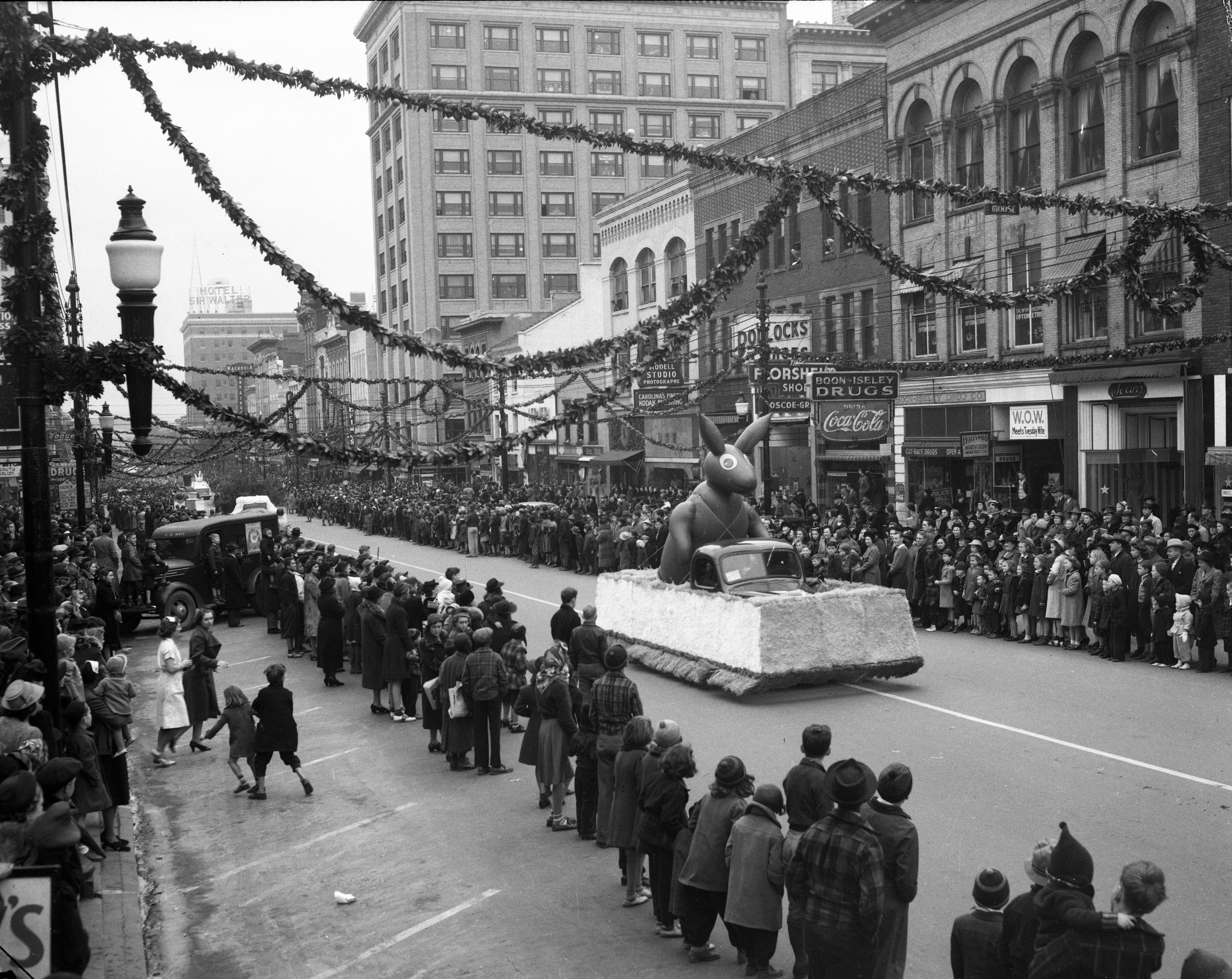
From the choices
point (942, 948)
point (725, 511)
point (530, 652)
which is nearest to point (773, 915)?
point (942, 948)

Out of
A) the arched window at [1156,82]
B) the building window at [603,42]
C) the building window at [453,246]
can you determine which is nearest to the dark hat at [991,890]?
the arched window at [1156,82]

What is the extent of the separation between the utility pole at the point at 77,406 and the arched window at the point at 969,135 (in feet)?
68.8

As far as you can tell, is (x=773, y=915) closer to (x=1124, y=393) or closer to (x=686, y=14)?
(x=1124, y=393)

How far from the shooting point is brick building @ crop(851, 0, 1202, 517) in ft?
88.8

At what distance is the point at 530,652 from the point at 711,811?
509 inches

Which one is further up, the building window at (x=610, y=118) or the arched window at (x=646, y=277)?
the building window at (x=610, y=118)

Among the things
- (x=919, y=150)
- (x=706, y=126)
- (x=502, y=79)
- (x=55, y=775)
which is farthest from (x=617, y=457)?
A: (x=55, y=775)

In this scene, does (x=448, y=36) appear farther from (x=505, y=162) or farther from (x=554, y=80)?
(x=505, y=162)

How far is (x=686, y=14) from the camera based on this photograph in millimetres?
85625

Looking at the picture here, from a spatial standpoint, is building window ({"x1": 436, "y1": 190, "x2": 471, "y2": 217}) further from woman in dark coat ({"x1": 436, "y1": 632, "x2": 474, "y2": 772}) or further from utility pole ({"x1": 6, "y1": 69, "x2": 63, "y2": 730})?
utility pole ({"x1": 6, "y1": 69, "x2": 63, "y2": 730})

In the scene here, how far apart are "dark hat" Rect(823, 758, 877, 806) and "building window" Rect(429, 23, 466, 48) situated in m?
81.7

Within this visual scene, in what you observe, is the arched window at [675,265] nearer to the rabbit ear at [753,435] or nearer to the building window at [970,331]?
the building window at [970,331]

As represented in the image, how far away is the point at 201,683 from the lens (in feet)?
50.2

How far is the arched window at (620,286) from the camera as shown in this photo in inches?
2185
